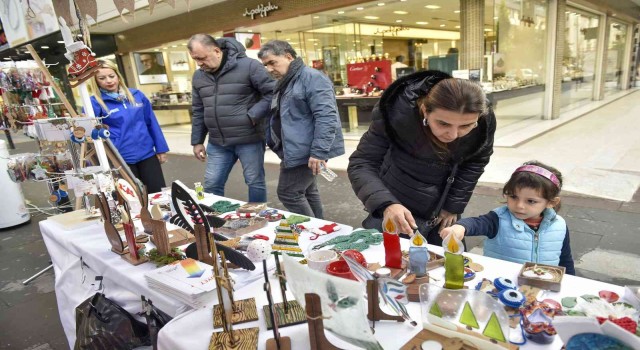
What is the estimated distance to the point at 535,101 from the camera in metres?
8.98

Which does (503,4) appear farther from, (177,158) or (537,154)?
(177,158)

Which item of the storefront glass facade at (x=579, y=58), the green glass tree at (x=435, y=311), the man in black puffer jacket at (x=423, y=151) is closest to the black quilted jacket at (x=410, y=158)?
the man in black puffer jacket at (x=423, y=151)

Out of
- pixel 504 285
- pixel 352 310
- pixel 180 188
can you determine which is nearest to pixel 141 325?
pixel 180 188

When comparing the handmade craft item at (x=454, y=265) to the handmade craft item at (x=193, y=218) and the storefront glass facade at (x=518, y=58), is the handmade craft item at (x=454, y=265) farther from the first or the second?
the storefront glass facade at (x=518, y=58)

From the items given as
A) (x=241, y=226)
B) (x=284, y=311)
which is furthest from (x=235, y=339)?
(x=241, y=226)

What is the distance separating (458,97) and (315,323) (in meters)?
0.86

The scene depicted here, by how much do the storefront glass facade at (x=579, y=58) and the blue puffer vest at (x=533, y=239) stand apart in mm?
9213

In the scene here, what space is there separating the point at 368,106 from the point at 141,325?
6.66 meters

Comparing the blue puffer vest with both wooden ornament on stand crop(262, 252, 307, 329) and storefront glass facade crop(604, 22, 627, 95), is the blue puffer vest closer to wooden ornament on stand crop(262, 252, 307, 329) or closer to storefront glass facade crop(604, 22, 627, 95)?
wooden ornament on stand crop(262, 252, 307, 329)

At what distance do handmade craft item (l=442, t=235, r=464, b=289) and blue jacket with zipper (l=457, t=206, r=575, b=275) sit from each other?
1.45ft

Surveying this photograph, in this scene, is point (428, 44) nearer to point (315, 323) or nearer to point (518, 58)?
point (518, 58)

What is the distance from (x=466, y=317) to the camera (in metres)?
0.92

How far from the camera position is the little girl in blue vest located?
62.3 inches

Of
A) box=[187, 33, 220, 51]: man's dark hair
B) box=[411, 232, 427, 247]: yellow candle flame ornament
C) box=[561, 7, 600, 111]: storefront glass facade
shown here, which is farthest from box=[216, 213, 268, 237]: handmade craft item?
box=[561, 7, 600, 111]: storefront glass facade
